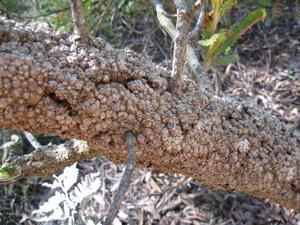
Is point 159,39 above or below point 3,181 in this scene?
above

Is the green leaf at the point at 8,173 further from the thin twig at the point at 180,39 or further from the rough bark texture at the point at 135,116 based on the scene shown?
the thin twig at the point at 180,39

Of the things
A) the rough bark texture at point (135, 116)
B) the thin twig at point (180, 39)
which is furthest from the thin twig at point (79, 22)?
the thin twig at point (180, 39)

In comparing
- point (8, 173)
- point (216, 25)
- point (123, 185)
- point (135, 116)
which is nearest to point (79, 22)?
point (135, 116)

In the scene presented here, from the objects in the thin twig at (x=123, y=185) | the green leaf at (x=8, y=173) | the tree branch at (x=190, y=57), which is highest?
the tree branch at (x=190, y=57)

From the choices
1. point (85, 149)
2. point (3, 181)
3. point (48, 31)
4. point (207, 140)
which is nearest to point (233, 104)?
point (207, 140)

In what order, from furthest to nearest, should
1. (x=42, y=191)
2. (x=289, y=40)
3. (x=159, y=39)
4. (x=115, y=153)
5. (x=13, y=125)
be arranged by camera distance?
(x=159, y=39), (x=289, y=40), (x=42, y=191), (x=115, y=153), (x=13, y=125)

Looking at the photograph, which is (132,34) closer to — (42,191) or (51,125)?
(42,191)
